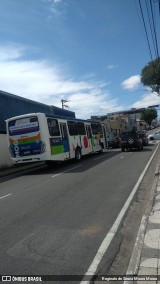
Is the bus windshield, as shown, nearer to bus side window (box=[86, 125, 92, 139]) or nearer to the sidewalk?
bus side window (box=[86, 125, 92, 139])

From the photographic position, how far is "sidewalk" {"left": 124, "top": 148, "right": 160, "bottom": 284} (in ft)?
15.7

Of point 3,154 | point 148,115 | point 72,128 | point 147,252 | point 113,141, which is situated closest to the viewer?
point 147,252

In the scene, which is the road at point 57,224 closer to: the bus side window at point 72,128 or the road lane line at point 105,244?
the road lane line at point 105,244

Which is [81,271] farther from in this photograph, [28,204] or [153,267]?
[28,204]

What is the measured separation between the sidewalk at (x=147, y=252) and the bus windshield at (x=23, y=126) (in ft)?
41.4

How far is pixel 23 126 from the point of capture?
66.0 ft

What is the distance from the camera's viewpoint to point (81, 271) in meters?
5.26

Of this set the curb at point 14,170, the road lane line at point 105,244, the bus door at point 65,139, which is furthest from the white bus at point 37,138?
the road lane line at point 105,244

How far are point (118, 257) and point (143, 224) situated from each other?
5.27 ft

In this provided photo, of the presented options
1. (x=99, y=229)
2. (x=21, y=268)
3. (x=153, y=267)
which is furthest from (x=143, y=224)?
(x=21, y=268)

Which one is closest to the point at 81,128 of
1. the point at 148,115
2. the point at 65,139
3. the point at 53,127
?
the point at 65,139

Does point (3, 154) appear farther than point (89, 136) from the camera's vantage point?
No

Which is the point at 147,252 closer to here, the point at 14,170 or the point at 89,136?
the point at 14,170

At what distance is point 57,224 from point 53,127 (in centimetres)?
1346
